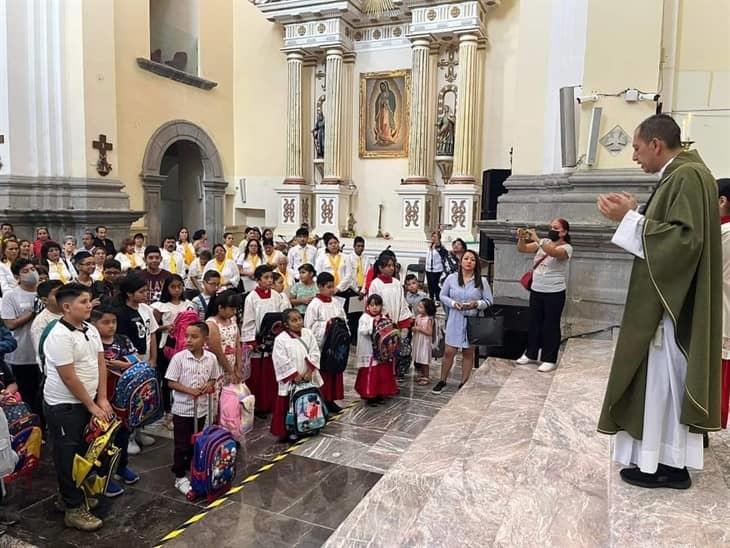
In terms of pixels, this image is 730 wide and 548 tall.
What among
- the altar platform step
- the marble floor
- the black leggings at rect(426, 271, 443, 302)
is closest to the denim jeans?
A: the marble floor

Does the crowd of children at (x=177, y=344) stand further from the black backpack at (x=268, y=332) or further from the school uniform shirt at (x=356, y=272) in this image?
the school uniform shirt at (x=356, y=272)

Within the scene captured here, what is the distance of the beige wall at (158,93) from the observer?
1195 centimetres

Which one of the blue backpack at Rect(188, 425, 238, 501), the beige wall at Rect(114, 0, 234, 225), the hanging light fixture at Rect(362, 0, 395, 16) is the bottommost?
the blue backpack at Rect(188, 425, 238, 501)

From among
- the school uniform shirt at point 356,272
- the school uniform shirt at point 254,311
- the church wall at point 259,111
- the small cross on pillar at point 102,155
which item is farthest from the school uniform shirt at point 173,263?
the church wall at point 259,111

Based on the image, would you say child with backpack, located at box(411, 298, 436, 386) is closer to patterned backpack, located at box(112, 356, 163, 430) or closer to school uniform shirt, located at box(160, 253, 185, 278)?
patterned backpack, located at box(112, 356, 163, 430)

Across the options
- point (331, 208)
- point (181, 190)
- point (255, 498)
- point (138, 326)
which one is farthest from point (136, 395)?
point (181, 190)

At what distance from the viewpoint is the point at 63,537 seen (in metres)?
3.42

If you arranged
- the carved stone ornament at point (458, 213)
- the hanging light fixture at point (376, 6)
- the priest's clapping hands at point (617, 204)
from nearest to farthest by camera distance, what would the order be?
the priest's clapping hands at point (617, 204)
the carved stone ornament at point (458, 213)
the hanging light fixture at point (376, 6)

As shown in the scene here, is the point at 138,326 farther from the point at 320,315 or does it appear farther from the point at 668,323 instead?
the point at 668,323

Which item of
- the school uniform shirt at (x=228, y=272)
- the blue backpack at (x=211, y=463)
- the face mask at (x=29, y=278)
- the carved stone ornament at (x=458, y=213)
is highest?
the carved stone ornament at (x=458, y=213)

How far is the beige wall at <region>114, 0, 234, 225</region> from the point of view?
39.2 feet

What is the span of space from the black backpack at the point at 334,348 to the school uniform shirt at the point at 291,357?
483 mm

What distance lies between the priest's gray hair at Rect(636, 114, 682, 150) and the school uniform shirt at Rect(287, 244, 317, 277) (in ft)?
20.8

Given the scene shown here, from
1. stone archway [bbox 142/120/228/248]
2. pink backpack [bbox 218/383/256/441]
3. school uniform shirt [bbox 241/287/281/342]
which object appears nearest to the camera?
pink backpack [bbox 218/383/256/441]
